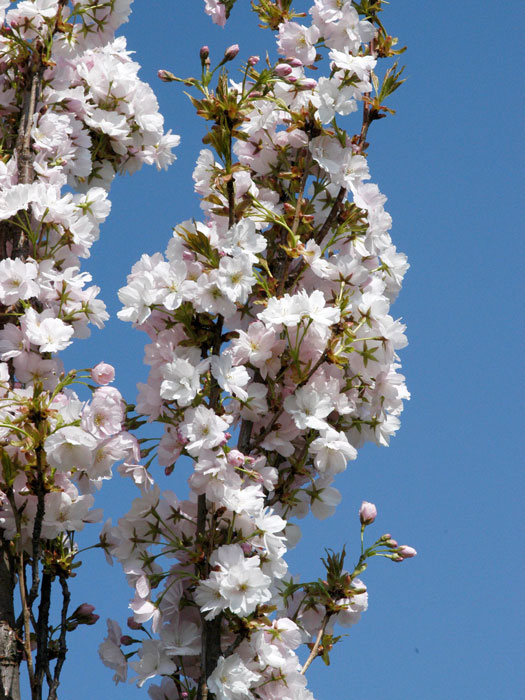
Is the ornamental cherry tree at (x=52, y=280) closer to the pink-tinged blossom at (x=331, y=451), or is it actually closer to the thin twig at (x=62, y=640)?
the thin twig at (x=62, y=640)

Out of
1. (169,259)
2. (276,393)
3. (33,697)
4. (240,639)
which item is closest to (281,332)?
(276,393)

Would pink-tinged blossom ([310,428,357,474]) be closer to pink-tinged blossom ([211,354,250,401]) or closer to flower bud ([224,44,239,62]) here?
pink-tinged blossom ([211,354,250,401])

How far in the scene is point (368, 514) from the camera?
132 inches

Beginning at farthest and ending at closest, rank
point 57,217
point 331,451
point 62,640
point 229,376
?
1. point 57,217
2. point 62,640
3. point 331,451
4. point 229,376

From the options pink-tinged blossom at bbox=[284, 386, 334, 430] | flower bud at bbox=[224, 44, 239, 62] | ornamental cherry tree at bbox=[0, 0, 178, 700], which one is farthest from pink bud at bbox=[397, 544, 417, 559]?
flower bud at bbox=[224, 44, 239, 62]

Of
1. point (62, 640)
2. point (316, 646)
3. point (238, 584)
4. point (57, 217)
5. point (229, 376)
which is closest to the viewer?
point (238, 584)

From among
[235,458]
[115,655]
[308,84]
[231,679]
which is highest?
[308,84]

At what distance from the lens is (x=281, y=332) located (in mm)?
3105

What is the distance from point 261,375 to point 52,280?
984mm

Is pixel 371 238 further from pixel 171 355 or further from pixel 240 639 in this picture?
pixel 240 639

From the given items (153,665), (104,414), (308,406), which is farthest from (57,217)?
(153,665)

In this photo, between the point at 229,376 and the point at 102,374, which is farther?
the point at 102,374

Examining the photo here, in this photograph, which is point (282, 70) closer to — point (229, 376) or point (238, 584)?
point (229, 376)

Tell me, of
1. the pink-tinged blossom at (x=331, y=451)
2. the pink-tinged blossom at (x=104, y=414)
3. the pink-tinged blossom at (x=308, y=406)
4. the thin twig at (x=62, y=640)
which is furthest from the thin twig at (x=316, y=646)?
the pink-tinged blossom at (x=104, y=414)
